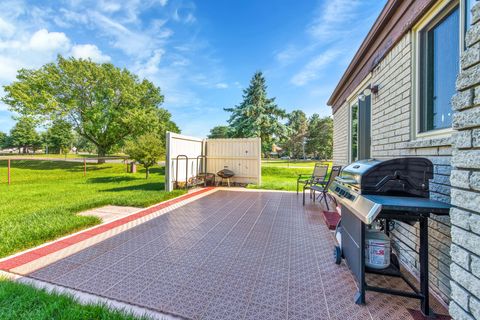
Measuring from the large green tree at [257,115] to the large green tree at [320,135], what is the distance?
62.4 feet

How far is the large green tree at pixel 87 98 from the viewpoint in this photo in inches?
591

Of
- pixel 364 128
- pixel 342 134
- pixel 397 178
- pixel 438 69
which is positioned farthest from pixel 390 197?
pixel 342 134

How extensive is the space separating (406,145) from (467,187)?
5.30 ft

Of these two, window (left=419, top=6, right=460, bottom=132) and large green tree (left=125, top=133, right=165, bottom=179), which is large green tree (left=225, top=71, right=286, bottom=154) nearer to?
large green tree (left=125, top=133, right=165, bottom=179)

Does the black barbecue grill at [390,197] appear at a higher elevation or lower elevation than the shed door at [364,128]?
lower

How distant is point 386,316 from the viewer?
163 centimetres

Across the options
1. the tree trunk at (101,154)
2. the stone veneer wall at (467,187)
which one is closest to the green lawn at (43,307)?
the stone veneer wall at (467,187)

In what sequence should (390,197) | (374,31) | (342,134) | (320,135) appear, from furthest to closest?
(320,135) < (342,134) < (374,31) < (390,197)

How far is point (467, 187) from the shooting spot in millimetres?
1013

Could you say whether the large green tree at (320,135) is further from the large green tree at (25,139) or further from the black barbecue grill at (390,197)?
the large green tree at (25,139)

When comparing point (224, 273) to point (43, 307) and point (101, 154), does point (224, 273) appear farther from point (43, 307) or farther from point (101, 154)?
→ point (101, 154)

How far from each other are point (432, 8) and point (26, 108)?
20952mm

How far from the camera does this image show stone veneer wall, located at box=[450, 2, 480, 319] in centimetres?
96

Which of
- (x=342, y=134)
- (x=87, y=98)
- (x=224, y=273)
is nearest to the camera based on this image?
(x=224, y=273)
